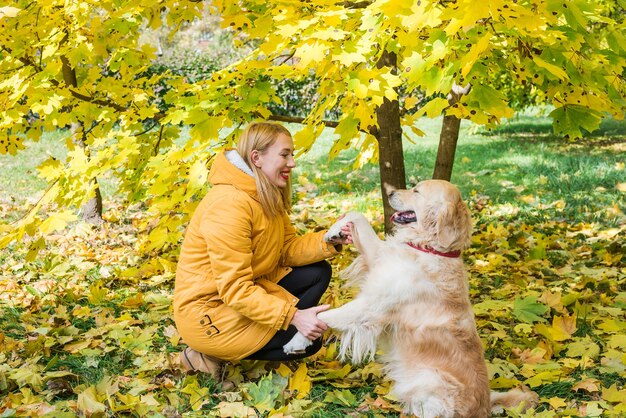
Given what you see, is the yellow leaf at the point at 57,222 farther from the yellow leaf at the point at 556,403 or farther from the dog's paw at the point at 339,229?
the yellow leaf at the point at 556,403

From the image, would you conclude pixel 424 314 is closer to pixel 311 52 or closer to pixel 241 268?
pixel 241 268

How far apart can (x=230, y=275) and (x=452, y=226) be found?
45.8 inches

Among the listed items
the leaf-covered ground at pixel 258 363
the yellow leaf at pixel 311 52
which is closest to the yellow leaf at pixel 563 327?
the leaf-covered ground at pixel 258 363

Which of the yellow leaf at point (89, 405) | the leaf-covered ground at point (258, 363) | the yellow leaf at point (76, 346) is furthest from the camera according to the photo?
the yellow leaf at point (76, 346)

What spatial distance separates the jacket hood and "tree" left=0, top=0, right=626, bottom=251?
583 mm

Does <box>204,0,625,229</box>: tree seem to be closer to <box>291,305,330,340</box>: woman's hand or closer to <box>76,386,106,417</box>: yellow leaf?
<box>291,305,330,340</box>: woman's hand

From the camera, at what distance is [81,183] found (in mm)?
4293

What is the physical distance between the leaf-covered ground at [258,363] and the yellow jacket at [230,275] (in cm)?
25

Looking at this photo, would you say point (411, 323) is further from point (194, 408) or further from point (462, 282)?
point (194, 408)

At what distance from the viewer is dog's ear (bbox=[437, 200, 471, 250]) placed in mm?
3053

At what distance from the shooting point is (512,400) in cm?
286

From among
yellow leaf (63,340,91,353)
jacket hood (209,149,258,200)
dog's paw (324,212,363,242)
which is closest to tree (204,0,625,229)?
dog's paw (324,212,363,242)

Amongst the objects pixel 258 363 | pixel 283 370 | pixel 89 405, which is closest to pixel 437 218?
pixel 283 370

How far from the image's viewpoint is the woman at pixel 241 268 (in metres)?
2.96
